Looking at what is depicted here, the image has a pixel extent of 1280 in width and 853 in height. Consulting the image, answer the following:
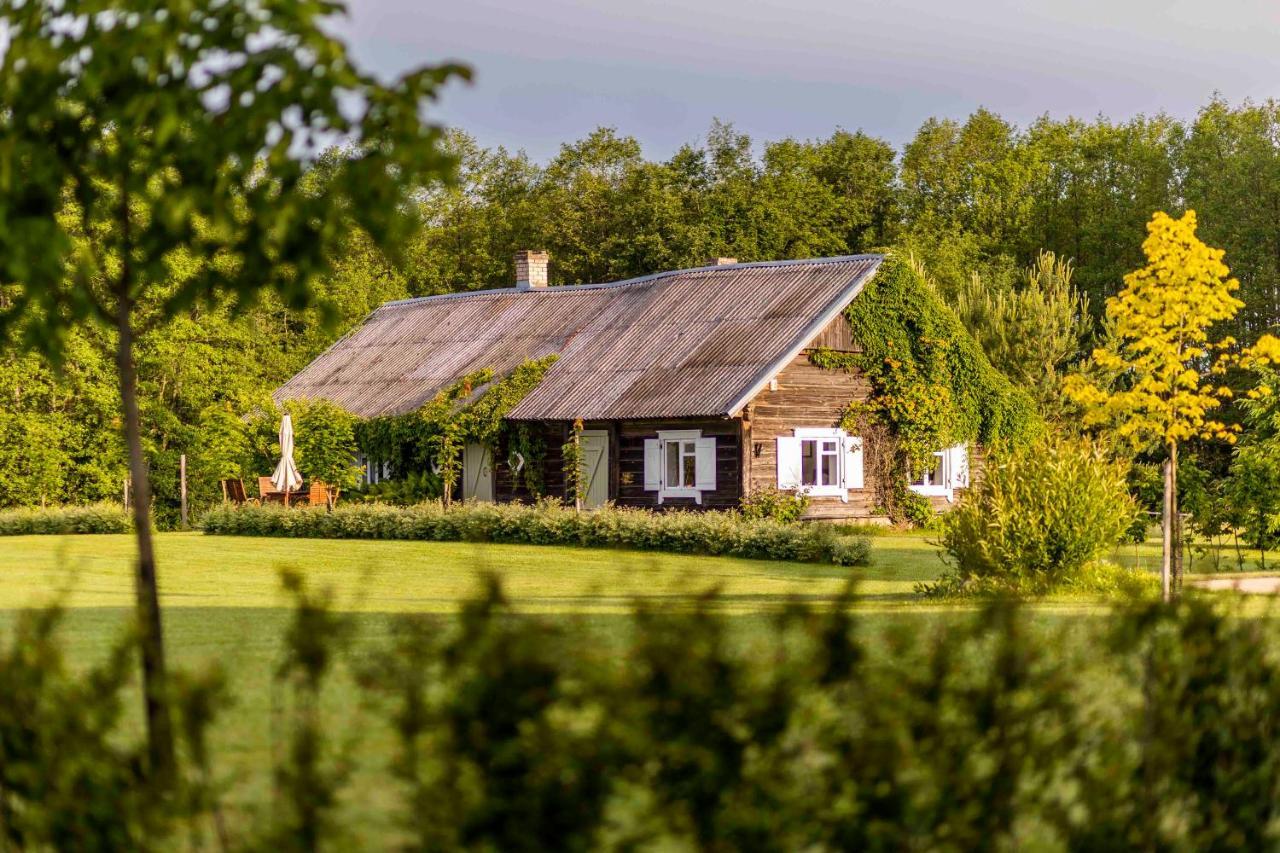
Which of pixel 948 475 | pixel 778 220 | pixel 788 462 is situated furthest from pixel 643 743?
pixel 778 220

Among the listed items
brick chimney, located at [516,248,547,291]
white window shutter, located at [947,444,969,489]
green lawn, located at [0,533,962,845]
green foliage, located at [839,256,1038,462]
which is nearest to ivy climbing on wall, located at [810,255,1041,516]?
green foliage, located at [839,256,1038,462]

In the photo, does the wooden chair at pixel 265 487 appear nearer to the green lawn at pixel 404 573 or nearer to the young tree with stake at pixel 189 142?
the green lawn at pixel 404 573

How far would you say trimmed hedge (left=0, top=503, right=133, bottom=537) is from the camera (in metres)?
39.2

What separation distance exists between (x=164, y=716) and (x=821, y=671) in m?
1.94

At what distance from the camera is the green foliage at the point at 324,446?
41.6 m

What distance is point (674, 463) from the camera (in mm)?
37062

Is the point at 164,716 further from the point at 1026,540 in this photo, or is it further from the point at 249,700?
the point at 1026,540

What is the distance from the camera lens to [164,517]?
49.1m

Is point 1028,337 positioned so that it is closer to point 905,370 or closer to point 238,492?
point 905,370

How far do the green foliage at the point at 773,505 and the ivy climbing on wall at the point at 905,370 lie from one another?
8.88 feet

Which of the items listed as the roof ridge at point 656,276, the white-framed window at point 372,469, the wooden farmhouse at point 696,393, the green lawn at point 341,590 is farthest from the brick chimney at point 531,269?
the green lawn at point 341,590

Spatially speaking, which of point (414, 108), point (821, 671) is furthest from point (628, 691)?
point (414, 108)

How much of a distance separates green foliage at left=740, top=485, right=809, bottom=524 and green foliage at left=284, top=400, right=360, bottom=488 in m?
11.3

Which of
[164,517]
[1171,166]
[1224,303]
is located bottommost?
[164,517]
